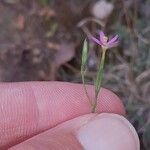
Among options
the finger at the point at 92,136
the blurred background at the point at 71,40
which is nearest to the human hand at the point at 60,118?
the finger at the point at 92,136

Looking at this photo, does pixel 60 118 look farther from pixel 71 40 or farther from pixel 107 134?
pixel 71 40

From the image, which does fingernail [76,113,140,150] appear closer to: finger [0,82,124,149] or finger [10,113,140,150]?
finger [10,113,140,150]

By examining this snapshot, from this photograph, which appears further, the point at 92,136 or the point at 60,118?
the point at 60,118

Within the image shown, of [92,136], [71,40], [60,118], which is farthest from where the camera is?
[71,40]

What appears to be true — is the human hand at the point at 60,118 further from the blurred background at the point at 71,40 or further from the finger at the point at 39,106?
the blurred background at the point at 71,40

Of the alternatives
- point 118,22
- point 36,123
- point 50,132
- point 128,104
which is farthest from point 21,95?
point 118,22

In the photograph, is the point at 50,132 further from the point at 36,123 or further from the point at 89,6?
the point at 89,6

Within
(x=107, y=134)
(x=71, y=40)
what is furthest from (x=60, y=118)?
(x=71, y=40)

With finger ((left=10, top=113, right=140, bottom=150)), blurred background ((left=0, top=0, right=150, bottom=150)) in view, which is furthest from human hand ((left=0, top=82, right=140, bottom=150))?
blurred background ((left=0, top=0, right=150, bottom=150))
